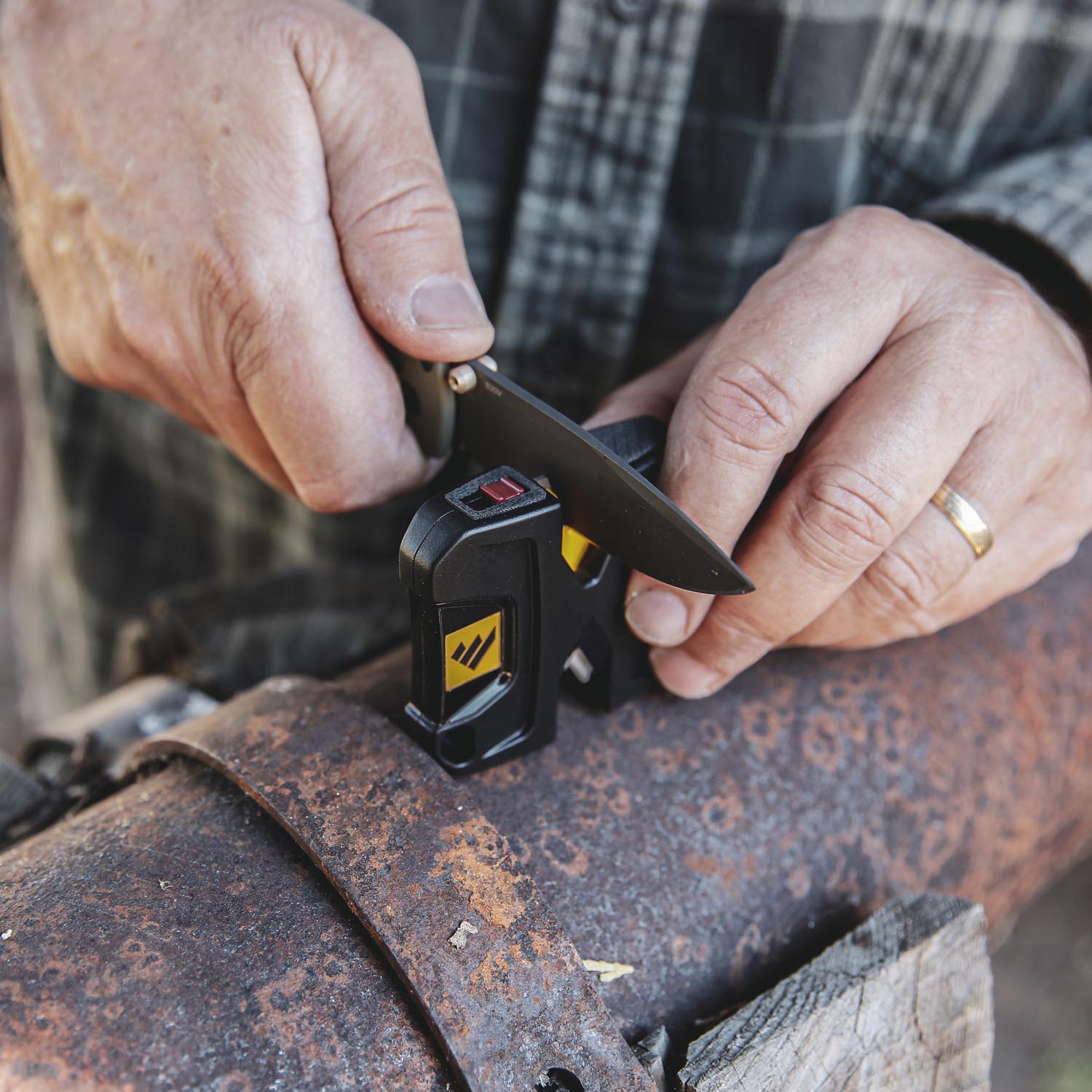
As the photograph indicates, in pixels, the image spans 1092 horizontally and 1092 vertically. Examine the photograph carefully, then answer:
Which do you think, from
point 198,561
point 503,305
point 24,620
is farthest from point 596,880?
point 24,620

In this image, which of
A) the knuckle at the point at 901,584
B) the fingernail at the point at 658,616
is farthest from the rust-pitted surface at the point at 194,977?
the knuckle at the point at 901,584

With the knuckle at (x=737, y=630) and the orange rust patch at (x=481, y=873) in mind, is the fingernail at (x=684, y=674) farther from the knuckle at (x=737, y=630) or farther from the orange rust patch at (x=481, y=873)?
the orange rust patch at (x=481, y=873)

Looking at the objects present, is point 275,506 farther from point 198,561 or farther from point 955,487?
point 955,487

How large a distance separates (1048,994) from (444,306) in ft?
8.66

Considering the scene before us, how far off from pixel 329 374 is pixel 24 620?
2.40 m

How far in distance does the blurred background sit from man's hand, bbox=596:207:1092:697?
191cm

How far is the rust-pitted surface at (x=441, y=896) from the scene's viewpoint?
0.76 m

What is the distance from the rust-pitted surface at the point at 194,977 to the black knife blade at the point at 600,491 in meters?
0.42

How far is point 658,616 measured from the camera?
105cm

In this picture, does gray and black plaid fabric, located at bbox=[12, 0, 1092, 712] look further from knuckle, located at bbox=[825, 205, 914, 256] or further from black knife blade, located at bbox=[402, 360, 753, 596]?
black knife blade, located at bbox=[402, 360, 753, 596]

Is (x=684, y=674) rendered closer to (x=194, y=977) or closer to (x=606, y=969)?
(x=606, y=969)

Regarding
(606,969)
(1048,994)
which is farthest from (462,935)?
(1048,994)

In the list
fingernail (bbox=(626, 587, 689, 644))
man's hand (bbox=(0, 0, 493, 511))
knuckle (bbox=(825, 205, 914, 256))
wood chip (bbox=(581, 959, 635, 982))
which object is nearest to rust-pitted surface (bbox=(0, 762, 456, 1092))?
wood chip (bbox=(581, 959, 635, 982))

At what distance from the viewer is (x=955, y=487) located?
111 cm
